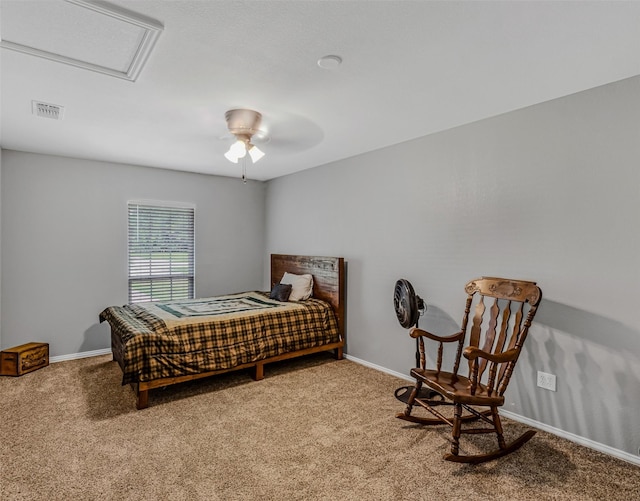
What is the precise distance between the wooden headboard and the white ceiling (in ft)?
4.96

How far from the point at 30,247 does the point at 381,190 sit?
3913mm

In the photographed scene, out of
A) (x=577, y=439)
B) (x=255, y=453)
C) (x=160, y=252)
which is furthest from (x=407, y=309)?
(x=160, y=252)

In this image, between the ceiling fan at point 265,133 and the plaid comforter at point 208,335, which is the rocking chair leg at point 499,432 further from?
the ceiling fan at point 265,133

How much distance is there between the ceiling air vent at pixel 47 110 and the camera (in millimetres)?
2676

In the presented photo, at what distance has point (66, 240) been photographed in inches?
166

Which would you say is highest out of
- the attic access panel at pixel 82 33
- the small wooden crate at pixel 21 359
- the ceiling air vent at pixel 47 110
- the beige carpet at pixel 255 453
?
the attic access panel at pixel 82 33

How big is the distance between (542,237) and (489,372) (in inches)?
41.4

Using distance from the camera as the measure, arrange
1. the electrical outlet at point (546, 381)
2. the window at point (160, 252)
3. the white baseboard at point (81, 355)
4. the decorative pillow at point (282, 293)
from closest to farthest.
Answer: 1. the electrical outlet at point (546, 381)
2. the white baseboard at point (81, 355)
3. the decorative pillow at point (282, 293)
4. the window at point (160, 252)

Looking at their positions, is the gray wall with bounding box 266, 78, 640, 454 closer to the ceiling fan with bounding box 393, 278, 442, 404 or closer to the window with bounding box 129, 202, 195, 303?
the ceiling fan with bounding box 393, 278, 442, 404

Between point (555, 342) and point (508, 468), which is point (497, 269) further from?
point (508, 468)

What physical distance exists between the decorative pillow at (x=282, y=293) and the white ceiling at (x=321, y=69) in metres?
1.86

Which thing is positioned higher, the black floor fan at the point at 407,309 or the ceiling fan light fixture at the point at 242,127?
the ceiling fan light fixture at the point at 242,127

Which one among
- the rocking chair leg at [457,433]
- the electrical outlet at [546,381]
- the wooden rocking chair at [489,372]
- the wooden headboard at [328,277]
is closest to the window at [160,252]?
the wooden headboard at [328,277]

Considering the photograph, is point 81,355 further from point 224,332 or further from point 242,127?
point 242,127
